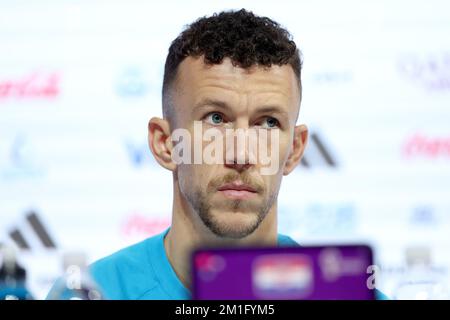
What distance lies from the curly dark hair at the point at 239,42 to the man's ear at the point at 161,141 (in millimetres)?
108

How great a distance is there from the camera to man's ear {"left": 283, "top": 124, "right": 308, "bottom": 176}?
1.07 metres

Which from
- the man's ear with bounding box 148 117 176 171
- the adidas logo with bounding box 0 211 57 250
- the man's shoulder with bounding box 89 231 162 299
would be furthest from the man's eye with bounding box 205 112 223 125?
the adidas logo with bounding box 0 211 57 250

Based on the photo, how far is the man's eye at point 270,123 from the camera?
3.05 feet

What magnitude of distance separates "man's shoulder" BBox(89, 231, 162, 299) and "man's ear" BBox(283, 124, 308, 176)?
0.75 feet

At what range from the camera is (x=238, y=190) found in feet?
2.89

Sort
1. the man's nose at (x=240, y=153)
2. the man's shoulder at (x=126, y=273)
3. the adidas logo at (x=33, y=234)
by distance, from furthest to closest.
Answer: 1. the adidas logo at (x=33, y=234)
2. the man's shoulder at (x=126, y=273)
3. the man's nose at (x=240, y=153)

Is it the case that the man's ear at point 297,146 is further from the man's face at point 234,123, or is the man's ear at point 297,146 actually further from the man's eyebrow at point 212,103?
the man's eyebrow at point 212,103

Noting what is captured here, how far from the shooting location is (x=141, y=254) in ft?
3.53

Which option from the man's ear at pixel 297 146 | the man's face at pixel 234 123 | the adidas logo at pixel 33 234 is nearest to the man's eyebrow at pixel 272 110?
the man's face at pixel 234 123

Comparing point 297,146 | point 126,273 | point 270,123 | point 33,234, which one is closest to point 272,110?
point 270,123

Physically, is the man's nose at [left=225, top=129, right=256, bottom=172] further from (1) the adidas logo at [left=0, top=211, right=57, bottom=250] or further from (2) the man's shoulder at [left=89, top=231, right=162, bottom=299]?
(1) the adidas logo at [left=0, top=211, right=57, bottom=250]

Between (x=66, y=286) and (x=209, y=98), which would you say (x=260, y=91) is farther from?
(x=66, y=286)

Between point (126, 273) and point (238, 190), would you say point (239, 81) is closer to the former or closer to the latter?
point (238, 190)
